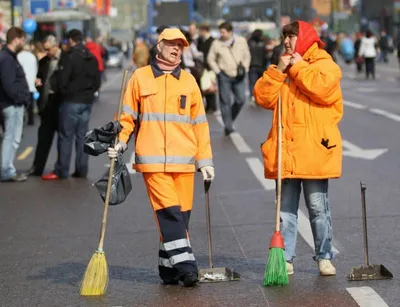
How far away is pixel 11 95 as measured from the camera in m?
14.5

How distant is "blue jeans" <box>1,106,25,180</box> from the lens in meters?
14.8

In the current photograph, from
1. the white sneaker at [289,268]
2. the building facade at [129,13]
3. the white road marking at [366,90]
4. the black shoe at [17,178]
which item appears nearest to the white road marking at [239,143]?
the black shoe at [17,178]

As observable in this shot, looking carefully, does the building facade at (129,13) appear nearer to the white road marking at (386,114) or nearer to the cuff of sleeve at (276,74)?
the white road marking at (386,114)

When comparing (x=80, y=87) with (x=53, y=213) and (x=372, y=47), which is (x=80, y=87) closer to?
(x=53, y=213)

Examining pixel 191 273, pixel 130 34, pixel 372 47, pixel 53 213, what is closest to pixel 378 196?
pixel 53 213

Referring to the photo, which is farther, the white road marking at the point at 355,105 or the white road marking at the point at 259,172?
the white road marking at the point at 355,105

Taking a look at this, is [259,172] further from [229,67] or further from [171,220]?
[171,220]

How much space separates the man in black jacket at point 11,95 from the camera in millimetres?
14555

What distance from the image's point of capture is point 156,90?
796 cm

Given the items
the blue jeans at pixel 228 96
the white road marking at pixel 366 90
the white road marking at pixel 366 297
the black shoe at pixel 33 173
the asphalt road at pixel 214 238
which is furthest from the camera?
the white road marking at pixel 366 90

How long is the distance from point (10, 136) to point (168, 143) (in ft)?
23.8

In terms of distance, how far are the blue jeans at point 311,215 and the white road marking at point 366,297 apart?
0.51m

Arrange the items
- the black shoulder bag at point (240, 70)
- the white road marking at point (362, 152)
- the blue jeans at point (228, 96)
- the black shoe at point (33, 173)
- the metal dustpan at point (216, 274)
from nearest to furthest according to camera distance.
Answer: the metal dustpan at point (216, 274) < the black shoe at point (33, 173) < the white road marking at point (362, 152) < the blue jeans at point (228, 96) < the black shoulder bag at point (240, 70)

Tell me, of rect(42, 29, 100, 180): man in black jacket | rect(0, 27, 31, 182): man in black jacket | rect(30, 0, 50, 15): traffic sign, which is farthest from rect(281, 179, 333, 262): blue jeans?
rect(30, 0, 50, 15): traffic sign
